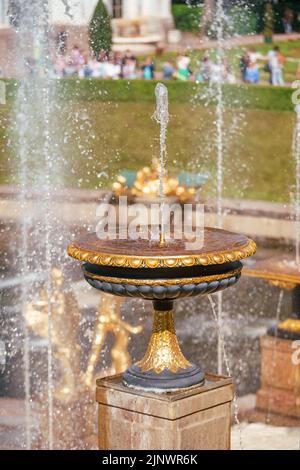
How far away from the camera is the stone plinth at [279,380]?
38.6 ft

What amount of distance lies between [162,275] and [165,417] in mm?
887

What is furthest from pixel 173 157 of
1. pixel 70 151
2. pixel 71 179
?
pixel 70 151

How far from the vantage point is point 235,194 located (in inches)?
905

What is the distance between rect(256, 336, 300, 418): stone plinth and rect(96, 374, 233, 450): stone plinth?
3.14 metres

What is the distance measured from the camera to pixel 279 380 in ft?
38.9

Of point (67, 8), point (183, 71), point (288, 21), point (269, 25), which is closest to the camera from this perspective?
point (67, 8)

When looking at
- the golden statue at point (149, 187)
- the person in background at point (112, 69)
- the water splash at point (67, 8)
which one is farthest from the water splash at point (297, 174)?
the water splash at point (67, 8)

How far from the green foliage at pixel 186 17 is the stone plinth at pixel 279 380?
82.6 ft

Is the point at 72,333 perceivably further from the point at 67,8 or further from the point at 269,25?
the point at 269,25

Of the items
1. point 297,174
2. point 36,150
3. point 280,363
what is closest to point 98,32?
point 297,174

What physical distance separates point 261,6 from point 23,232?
20092 mm

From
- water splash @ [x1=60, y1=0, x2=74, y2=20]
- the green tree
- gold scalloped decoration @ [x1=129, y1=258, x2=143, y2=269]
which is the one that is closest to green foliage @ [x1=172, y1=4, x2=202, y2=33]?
the green tree

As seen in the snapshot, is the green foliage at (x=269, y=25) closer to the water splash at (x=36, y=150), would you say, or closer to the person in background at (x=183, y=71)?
the person in background at (x=183, y=71)

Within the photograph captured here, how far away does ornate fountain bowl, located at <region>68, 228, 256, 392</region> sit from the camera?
8.16m
